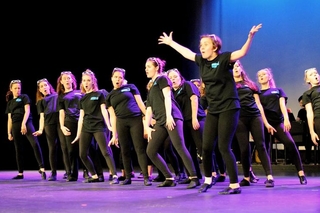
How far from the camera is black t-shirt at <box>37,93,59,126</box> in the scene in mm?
6625

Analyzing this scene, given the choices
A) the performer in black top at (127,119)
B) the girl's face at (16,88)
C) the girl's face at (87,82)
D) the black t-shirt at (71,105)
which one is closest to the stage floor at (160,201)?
the performer in black top at (127,119)

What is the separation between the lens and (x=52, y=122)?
261 inches

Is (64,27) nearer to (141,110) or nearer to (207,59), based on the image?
(141,110)

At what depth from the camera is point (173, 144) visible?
4.87 meters

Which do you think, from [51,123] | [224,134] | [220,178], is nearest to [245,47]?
[224,134]

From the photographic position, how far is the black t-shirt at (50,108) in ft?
21.7

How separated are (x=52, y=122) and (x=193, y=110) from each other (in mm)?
2153

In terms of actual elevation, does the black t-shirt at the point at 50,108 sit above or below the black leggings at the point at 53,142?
above

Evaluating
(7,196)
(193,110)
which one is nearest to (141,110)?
(193,110)

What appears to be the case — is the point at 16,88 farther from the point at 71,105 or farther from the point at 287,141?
the point at 287,141

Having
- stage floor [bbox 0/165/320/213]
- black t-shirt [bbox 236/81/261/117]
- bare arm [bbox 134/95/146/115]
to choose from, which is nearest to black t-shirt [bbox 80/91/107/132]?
bare arm [bbox 134/95/146/115]

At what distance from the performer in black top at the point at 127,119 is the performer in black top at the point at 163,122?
0.21 m

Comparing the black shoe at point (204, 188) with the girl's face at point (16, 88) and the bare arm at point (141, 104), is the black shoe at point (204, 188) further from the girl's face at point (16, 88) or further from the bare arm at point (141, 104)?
the girl's face at point (16, 88)

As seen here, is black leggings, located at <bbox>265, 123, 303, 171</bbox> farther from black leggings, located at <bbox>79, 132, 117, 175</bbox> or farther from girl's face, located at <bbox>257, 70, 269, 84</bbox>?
black leggings, located at <bbox>79, 132, 117, 175</bbox>
